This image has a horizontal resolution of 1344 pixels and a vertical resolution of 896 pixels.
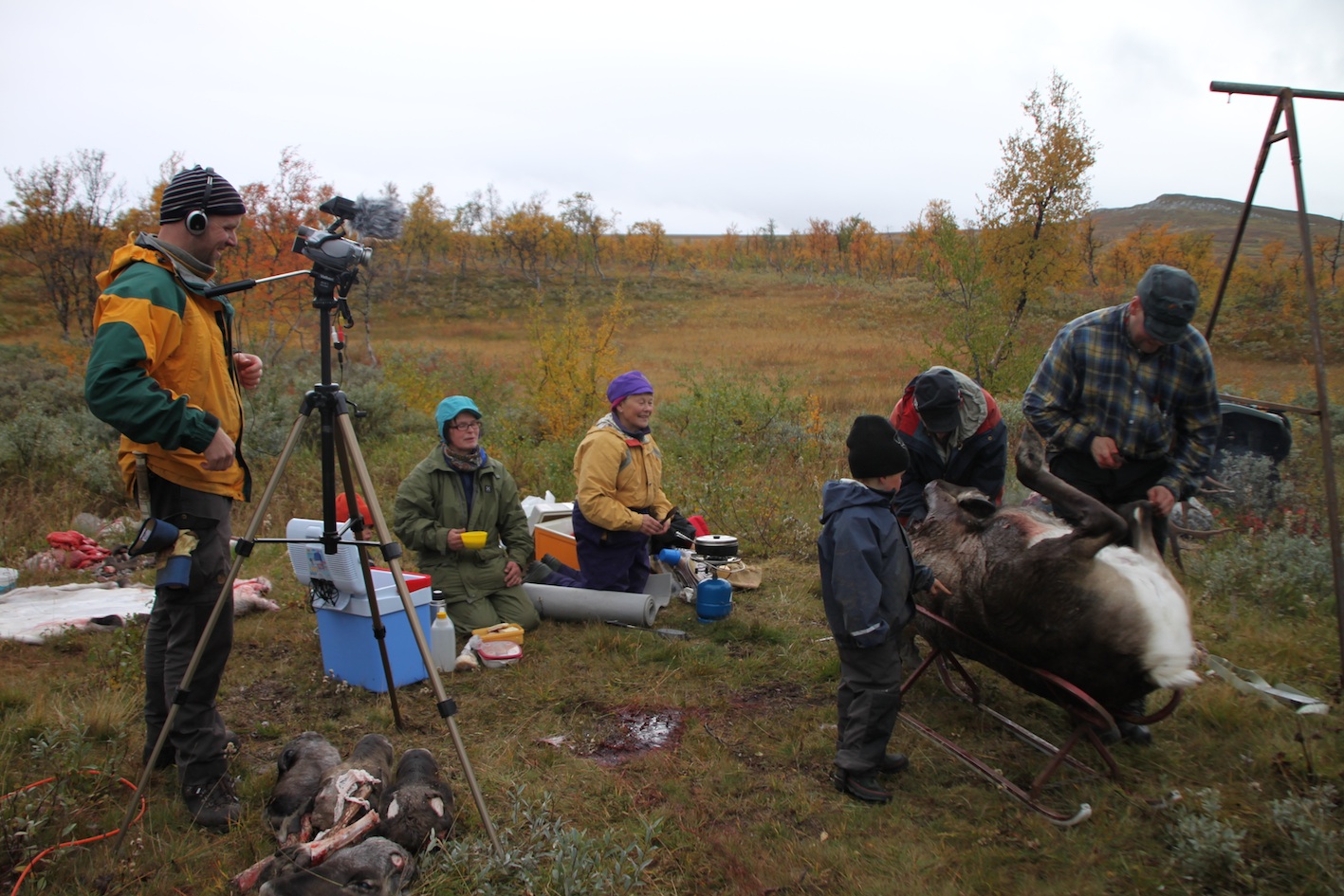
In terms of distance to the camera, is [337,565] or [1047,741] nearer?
[1047,741]

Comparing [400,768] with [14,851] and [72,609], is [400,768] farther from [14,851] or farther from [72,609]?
[72,609]

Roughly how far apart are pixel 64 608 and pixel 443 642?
9.08 ft

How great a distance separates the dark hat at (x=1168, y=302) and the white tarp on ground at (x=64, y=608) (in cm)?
558

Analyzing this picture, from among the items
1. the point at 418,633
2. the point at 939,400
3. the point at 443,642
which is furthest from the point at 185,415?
the point at 939,400

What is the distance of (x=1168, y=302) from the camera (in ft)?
11.3

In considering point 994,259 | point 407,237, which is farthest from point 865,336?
point 407,237

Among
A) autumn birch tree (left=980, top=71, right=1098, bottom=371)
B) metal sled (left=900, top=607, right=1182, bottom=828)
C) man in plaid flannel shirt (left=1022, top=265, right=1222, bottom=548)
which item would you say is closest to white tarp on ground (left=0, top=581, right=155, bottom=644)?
metal sled (left=900, top=607, right=1182, bottom=828)

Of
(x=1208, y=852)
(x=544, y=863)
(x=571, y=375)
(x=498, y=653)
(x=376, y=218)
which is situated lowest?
(x=498, y=653)

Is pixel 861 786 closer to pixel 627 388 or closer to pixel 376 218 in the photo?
pixel 627 388

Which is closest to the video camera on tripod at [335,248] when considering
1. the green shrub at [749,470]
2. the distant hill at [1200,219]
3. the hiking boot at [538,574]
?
the hiking boot at [538,574]

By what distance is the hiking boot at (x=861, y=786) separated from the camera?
3141mm

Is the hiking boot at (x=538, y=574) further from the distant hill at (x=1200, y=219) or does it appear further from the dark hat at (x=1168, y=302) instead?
the distant hill at (x=1200, y=219)

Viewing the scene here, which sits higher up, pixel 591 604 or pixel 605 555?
pixel 605 555

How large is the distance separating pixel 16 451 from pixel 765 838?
28.6ft
